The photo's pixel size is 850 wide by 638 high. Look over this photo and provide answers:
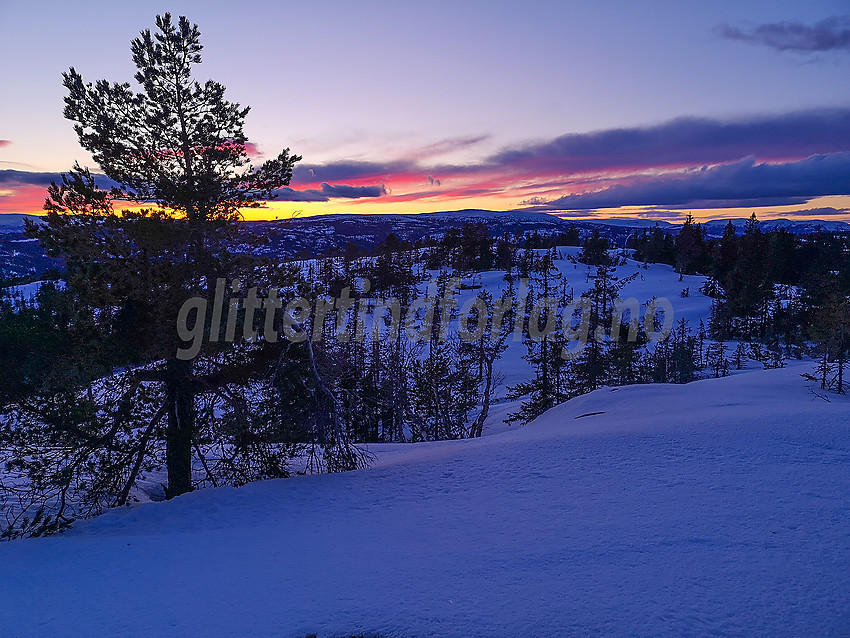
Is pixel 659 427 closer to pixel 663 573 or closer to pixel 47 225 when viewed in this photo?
pixel 663 573

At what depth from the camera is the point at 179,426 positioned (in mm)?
10031

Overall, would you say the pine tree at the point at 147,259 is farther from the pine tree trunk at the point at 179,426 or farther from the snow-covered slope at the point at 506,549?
the snow-covered slope at the point at 506,549

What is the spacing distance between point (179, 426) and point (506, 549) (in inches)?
311

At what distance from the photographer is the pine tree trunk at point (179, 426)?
9844 millimetres

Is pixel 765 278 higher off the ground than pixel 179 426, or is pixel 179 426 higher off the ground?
pixel 765 278

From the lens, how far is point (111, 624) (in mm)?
4801

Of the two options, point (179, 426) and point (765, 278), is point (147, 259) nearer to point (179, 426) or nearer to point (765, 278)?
point (179, 426)

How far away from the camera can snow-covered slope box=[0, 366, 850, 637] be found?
4203 mm

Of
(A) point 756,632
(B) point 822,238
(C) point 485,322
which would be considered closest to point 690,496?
(A) point 756,632

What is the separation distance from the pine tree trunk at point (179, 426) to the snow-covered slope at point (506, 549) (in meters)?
1.23

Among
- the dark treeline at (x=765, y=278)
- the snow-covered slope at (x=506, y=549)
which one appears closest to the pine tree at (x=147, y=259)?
the snow-covered slope at (x=506, y=549)

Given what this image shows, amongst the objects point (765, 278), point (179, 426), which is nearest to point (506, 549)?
point (179, 426)

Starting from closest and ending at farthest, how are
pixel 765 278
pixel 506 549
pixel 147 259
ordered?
pixel 506 549, pixel 147 259, pixel 765 278

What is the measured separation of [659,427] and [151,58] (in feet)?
44.0
